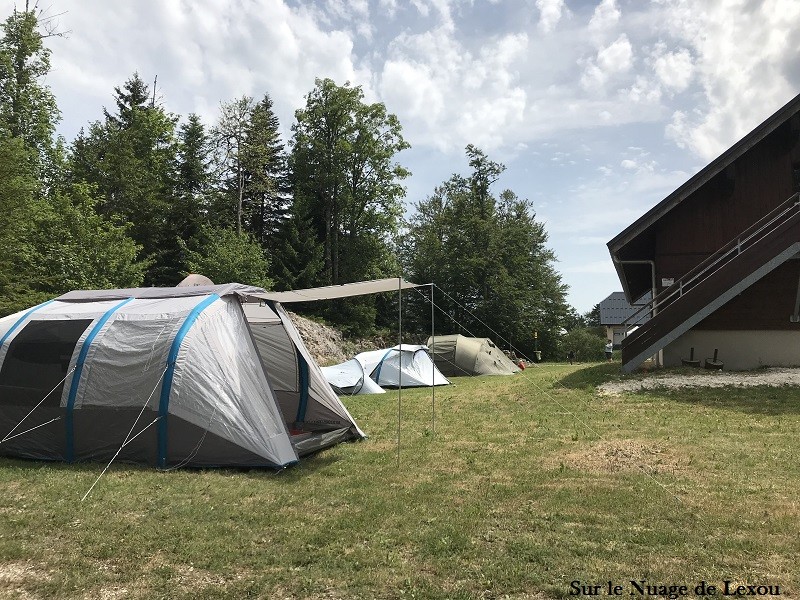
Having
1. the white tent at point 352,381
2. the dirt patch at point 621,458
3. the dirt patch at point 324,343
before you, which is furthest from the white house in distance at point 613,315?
the dirt patch at point 621,458

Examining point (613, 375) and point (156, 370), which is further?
→ point (613, 375)

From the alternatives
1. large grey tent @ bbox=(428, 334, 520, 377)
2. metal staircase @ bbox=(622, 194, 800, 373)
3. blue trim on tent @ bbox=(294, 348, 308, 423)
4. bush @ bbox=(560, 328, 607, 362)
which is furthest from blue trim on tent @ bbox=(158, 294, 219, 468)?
bush @ bbox=(560, 328, 607, 362)

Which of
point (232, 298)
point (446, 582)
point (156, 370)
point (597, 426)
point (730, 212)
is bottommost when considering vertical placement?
point (446, 582)

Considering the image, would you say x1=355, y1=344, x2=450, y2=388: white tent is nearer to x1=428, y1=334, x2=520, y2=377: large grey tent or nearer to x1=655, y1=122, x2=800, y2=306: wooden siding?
x1=428, y1=334, x2=520, y2=377: large grey tent

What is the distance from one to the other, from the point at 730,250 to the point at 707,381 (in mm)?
3296

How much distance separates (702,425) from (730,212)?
25.7ft

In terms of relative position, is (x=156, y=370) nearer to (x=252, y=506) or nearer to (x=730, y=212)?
(x=252, y=506)

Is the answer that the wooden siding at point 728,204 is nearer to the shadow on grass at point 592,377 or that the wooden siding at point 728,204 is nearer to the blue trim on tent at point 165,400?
the shadow on grass at point 592,377

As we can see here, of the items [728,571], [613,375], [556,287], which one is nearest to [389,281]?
[728,571]

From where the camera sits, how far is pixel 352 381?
13961 mm

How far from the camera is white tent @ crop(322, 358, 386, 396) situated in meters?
13.9

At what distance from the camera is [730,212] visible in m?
13.5

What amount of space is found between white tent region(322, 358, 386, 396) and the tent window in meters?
7.43

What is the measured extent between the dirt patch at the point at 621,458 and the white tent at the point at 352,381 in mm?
7756
